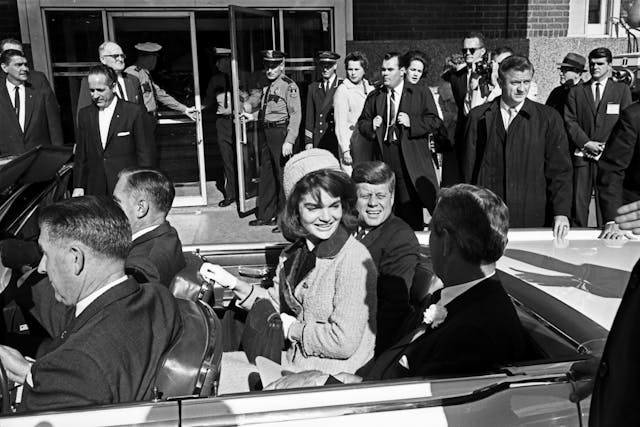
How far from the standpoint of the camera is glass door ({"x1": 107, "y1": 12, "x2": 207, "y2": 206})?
329 inches

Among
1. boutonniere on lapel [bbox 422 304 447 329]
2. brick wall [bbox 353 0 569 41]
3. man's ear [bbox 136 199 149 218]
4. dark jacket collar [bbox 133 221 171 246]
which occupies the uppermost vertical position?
brick wall [bbox 353 0 569 41]

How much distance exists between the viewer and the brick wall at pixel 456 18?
936 centimetres

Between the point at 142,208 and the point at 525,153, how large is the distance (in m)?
2.57

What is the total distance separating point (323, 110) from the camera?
7598mm

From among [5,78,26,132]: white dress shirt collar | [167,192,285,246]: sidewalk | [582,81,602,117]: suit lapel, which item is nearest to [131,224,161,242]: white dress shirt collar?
[167,192,285,246]: sidewalk

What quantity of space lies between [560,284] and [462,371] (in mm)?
884

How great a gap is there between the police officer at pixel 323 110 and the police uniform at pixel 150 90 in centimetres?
177

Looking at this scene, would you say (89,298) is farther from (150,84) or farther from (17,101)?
(150,84)

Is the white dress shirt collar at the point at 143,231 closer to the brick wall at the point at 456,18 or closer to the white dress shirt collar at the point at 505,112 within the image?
the white dress shirt collar at the point at 505,112

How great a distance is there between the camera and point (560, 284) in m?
2.75

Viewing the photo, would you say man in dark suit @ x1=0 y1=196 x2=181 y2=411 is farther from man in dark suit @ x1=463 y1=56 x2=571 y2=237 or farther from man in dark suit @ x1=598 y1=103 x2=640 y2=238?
man in dark suit @ x1=598 y1=103 x2=640 y2=238

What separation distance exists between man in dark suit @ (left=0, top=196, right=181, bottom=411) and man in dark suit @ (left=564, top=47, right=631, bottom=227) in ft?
17.7

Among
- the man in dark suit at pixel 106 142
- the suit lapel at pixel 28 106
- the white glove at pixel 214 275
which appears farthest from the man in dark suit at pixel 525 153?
the suit lapel at pixel 28 106

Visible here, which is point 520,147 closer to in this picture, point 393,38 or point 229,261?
point 229,261
